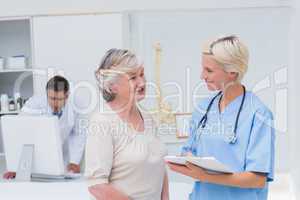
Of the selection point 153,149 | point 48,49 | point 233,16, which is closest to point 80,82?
point 48,49

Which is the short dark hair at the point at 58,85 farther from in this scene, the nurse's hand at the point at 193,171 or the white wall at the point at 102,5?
the nurse's hand at the point at 193,171

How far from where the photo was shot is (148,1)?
150 inches

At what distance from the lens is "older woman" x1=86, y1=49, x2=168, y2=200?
138cm

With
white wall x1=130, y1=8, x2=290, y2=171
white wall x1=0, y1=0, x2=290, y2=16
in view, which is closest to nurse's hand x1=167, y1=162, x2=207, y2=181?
white wall x1=130, y1=8, x2=290, y2=171

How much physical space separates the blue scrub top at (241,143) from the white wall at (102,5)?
2.38m

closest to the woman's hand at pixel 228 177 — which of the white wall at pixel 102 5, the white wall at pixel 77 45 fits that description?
the white wall at pixel 77 45

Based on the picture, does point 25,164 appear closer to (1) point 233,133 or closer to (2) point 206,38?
(1) point 233,133

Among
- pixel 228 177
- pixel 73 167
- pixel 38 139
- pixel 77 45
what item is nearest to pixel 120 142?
pixel 228 177

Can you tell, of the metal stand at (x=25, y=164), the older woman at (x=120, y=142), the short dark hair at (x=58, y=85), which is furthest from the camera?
the short dark hair at (x=58, y=85)

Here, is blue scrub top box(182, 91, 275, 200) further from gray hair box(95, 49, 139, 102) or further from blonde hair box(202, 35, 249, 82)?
gray hair box(95, 49, 139, 102)

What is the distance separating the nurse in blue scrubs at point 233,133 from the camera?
140 cm

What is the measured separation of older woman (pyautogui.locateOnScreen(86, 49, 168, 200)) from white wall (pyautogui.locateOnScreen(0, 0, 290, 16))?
2.47 metres

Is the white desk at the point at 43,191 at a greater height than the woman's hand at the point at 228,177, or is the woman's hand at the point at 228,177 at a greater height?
the woman's hand at the point at 228,177

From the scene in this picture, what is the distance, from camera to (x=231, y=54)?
4.52ft
